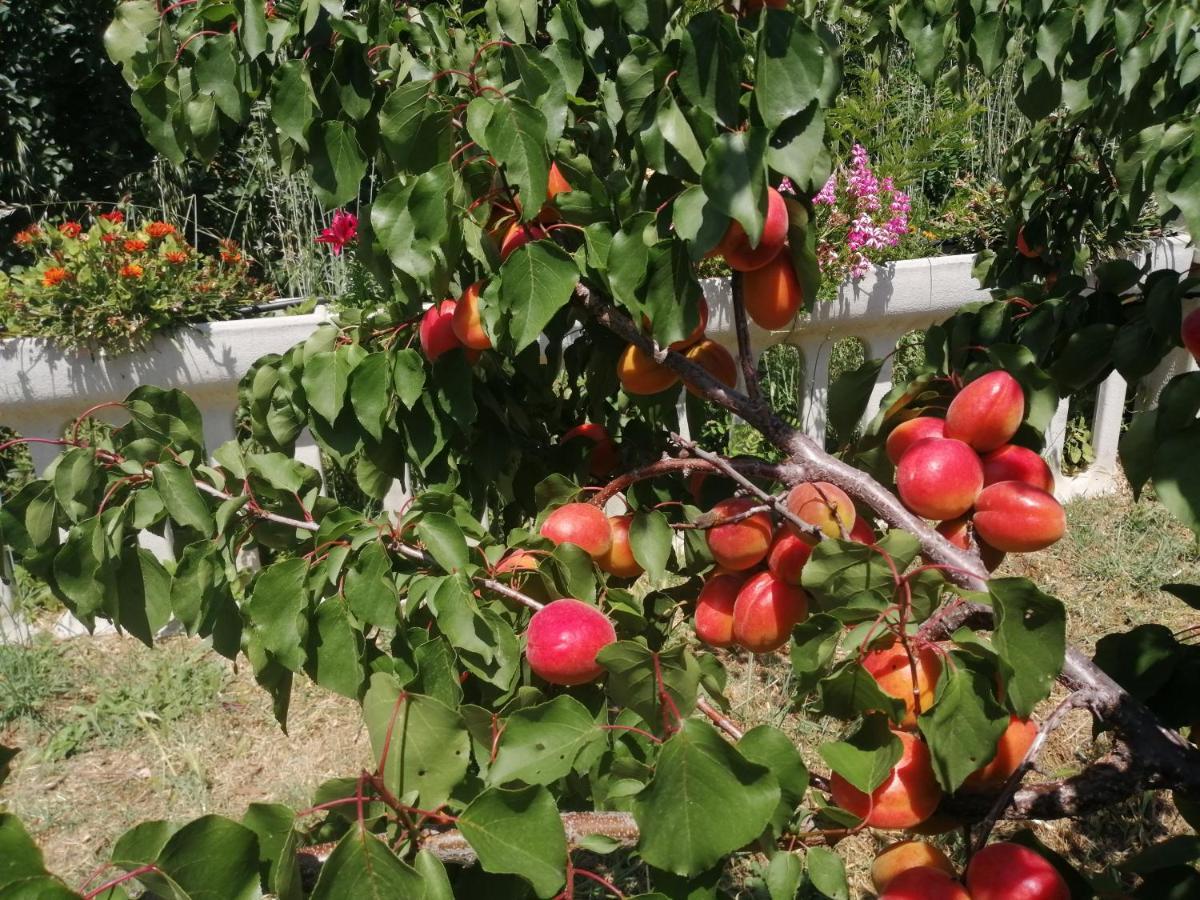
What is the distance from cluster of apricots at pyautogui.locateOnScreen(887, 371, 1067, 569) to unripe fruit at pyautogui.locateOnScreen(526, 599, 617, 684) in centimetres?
29

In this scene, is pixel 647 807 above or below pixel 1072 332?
below

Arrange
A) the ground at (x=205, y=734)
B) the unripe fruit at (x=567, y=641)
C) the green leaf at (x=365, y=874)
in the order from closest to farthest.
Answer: the green leaf at (x=365, y=874) < the unripe fruit at (x=567, y=641) < the ground at (x=205, y=734)

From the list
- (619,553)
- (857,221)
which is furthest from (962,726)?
(857,221)

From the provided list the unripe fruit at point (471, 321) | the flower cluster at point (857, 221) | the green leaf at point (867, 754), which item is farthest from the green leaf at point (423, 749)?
the flower cluster at point (857, 221)

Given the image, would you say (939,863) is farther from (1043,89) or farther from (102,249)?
(102,249)

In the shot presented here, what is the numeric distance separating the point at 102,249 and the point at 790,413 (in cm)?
223

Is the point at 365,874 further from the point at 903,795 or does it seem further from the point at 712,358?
the point at 712,358

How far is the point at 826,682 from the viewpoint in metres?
0.65

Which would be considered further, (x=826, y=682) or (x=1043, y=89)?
(x=1043, y=89)

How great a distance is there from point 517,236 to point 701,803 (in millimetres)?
521

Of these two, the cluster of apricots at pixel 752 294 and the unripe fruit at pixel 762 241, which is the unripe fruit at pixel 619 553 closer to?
the cluster of apricots at pixel 752 294

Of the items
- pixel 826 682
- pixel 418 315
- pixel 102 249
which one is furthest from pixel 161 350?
pixel 826 682

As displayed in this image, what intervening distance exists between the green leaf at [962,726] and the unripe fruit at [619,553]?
360 millimetres

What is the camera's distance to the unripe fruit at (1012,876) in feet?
2.23
